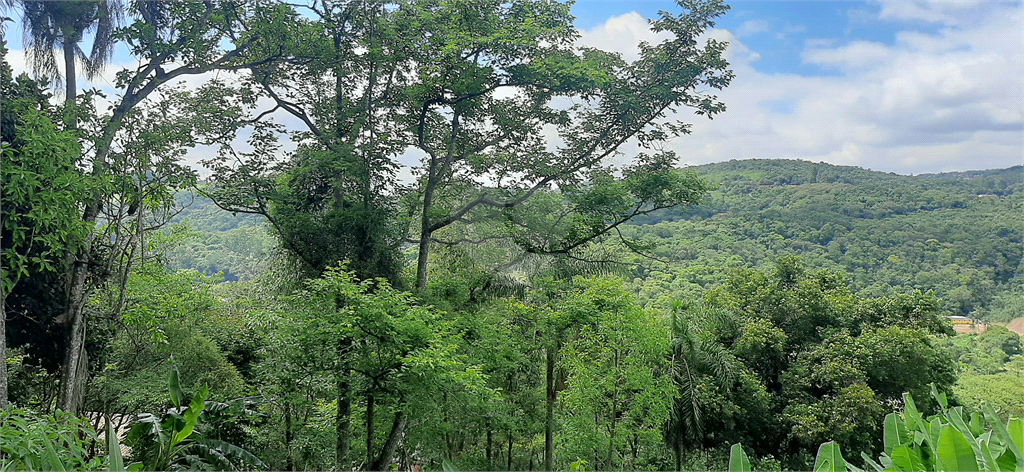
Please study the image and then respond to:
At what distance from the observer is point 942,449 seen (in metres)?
0.92

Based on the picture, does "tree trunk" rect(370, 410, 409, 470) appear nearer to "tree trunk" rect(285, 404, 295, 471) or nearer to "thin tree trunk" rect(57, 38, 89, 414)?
"tree trunk" rect(285, 404, 295, 471)

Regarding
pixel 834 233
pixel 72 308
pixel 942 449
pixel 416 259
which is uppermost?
pixel 834 233

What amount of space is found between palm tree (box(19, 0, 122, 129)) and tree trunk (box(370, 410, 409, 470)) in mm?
2362

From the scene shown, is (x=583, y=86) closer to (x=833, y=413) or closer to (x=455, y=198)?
(x=455, y=198)

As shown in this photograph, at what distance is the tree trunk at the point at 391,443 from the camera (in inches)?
141

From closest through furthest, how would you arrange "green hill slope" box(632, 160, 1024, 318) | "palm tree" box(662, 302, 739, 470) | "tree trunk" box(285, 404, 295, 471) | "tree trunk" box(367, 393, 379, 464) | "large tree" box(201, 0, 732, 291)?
"tree trunk" box(367, 393, 379, 464) < "large tree" box(201, 0, 732, 291) < "tree trunk" box(285, 404, 295, 471) < "green hill slope" box(632, 160, 1024, 318) < "palm tree" box(662, 302, 739, 470)

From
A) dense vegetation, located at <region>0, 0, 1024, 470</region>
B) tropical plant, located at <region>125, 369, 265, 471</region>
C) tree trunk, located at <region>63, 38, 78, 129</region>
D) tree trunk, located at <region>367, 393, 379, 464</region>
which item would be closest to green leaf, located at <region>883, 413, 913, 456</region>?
dense vegetation, located at <region>0, 0, 1024, 470</region>

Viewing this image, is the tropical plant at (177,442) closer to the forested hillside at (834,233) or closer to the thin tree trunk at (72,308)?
the thin tree trunk at (72,308)

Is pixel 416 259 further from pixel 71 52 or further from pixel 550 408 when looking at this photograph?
pixel 71 52

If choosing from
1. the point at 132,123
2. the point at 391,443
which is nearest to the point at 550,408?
the point at 391,443

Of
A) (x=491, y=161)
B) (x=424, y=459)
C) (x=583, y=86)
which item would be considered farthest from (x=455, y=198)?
(x=424, y=459)

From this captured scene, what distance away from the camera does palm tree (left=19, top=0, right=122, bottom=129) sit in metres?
2.91

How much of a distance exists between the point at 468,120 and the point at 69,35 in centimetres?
228

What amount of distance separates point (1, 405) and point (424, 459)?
262cm
